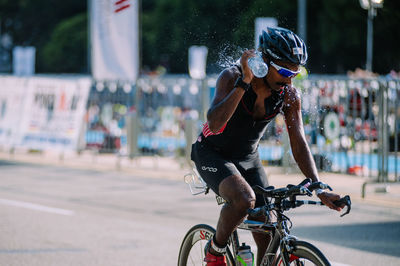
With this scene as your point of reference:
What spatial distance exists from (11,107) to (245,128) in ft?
45.9

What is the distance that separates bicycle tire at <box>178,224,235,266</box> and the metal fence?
187 inches

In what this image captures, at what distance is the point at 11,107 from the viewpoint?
57.5 feet

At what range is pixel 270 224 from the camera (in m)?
4.12

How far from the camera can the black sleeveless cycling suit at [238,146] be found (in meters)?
4.32

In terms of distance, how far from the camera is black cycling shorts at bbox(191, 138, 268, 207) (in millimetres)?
4367

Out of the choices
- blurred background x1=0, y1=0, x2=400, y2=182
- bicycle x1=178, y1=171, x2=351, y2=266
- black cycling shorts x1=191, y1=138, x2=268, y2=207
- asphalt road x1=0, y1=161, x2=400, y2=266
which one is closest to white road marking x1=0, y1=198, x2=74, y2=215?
asphalt road x1=0, y1=161, x2=400, y2=266

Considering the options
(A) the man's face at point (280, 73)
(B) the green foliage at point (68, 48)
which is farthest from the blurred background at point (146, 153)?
(B) the green foliage at point (68, 48)

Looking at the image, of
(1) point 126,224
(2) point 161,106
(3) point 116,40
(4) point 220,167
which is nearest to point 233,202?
(4) point 220,167

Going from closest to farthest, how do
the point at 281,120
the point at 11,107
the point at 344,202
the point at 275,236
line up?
1. the point at 344,202
2. the point at 275,236
3. the point at 281,120
4. the point at 11,107

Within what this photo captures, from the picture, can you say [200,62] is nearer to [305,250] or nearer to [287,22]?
[287,22]

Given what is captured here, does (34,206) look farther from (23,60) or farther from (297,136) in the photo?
(23,60)

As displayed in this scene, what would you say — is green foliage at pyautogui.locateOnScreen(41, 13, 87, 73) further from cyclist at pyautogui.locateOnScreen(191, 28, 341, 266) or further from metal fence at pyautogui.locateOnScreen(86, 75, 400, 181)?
cyclist at pyautogui.locateOnScreen(191, 28, 341, 266)

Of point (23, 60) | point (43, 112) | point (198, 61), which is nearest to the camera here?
point (43, 112)

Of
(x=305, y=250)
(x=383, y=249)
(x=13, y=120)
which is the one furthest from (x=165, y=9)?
(x=305, y=250)
